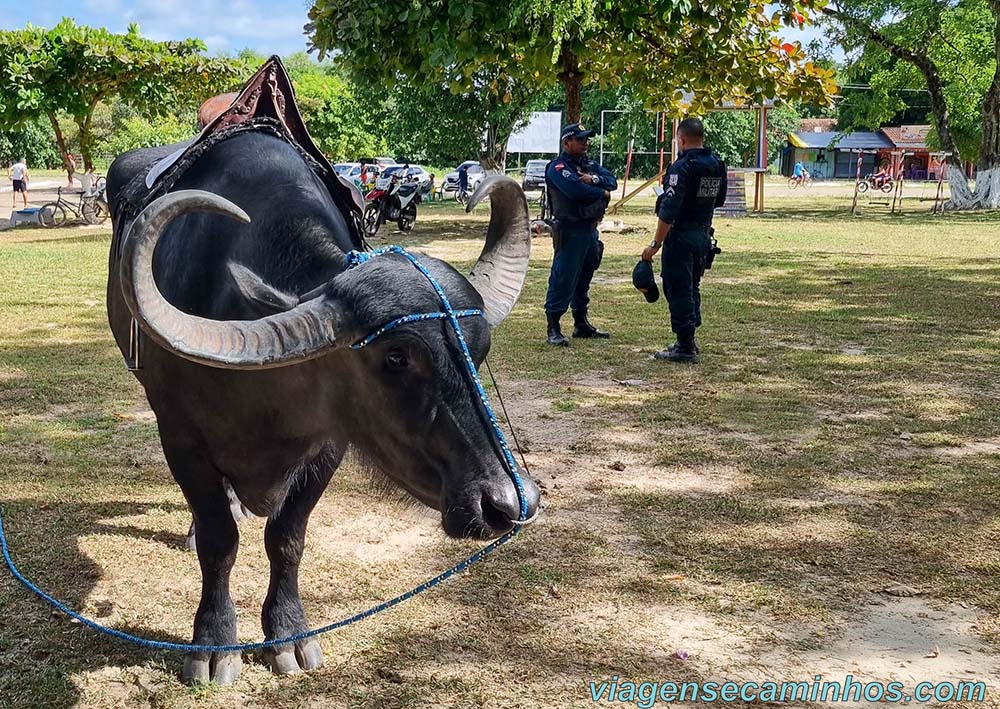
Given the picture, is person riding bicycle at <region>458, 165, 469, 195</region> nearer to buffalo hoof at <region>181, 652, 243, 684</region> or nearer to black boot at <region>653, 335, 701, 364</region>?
black boot at <region>653, 335, 701, 364</region>

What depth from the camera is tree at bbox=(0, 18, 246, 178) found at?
1909 cm

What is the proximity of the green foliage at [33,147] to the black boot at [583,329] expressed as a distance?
165 ft

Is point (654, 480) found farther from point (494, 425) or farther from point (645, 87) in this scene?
point (645, 87)

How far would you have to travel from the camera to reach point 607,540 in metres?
4.52

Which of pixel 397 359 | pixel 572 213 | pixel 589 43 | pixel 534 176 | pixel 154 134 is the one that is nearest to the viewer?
pixel 397 359

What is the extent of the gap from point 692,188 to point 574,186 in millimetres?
1206

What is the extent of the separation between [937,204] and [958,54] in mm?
5437

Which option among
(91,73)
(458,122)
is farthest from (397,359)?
(458,122)

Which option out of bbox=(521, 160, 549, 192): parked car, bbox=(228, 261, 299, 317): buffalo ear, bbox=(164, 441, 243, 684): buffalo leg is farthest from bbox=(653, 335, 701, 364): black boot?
bbox=(521, 160, 549, 192): parked car

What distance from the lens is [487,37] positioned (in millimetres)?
10867

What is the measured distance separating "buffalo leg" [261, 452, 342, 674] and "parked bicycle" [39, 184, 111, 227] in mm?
20205

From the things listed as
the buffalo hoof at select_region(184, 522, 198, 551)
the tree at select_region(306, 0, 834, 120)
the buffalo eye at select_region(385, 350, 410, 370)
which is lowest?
the buffalo hoof at select_region(184, 522, 198, 551)

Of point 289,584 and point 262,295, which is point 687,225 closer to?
point 289,584

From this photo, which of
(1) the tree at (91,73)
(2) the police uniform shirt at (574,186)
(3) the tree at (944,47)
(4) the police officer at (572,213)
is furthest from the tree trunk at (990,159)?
(2) the police uniform shirt at (574,186)
